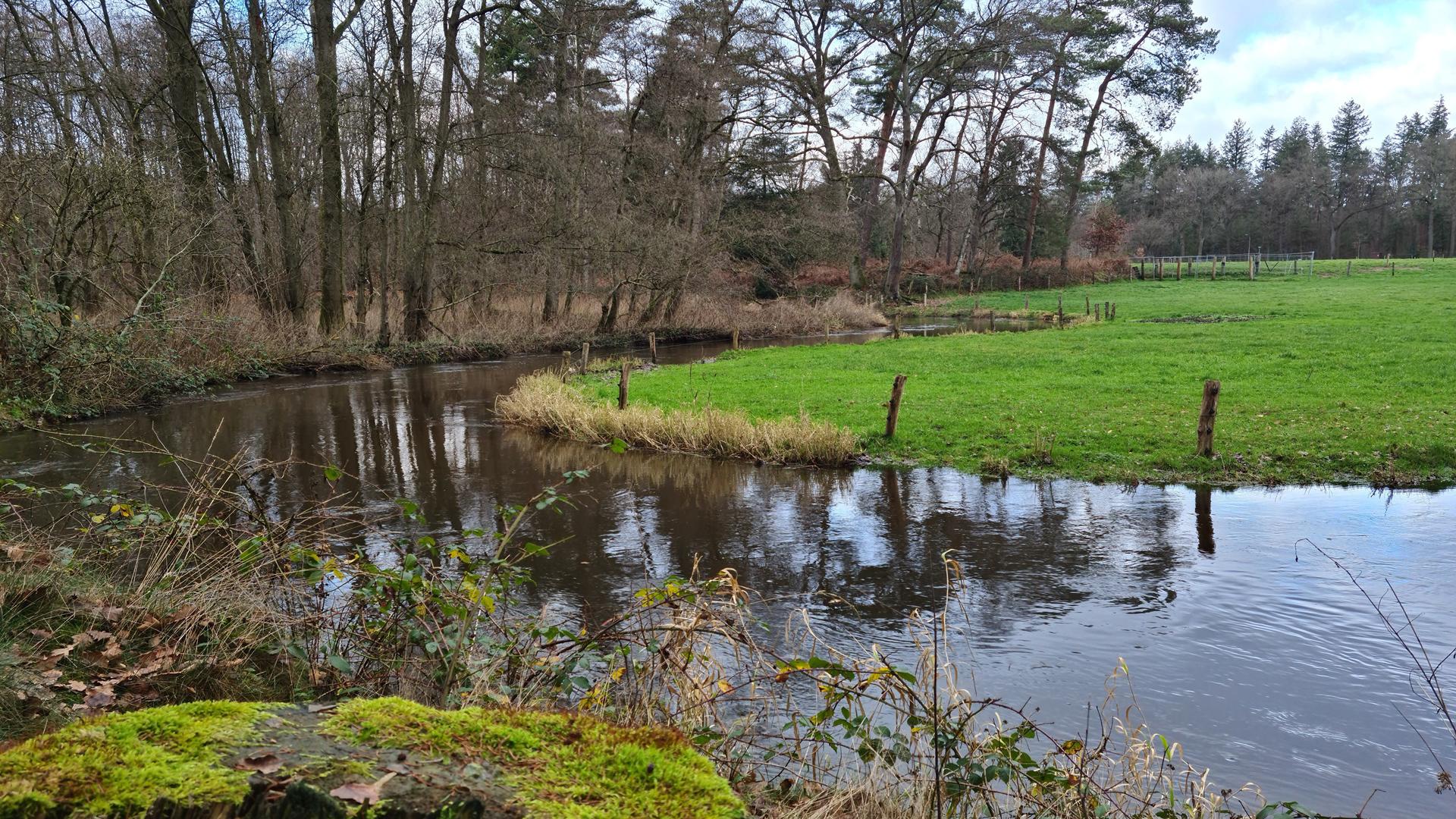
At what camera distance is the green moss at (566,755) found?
1913 mm

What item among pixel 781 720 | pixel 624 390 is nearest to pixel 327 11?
pixel 624 390

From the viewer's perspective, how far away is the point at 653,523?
35.3 ft

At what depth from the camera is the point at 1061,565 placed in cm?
887

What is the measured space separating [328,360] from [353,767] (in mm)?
24532

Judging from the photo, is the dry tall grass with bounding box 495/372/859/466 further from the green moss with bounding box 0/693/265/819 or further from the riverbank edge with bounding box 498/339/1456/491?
the green moss with bounding box 0/693/265/819

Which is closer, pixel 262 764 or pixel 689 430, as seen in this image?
pixel 262 764

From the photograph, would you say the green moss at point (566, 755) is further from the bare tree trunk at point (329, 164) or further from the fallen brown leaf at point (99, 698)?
the bare tree trunk at point (329, 164)

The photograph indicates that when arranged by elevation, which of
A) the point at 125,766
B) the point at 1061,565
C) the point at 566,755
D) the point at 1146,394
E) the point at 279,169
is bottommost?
the point at 1061,565

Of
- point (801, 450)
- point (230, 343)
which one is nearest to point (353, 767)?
point (801, 450)

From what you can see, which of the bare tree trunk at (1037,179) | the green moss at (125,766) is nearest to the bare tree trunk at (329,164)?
the green moss at (125,766)

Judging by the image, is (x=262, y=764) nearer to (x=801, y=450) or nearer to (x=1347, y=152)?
(x=801, y=450)

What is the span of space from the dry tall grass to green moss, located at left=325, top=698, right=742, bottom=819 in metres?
10.4

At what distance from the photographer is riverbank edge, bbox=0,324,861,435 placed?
15656 mm

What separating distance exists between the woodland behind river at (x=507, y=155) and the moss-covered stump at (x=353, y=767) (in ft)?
50.0
